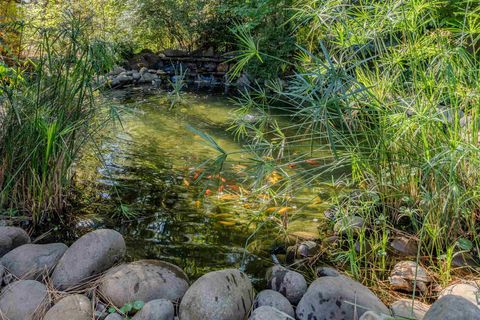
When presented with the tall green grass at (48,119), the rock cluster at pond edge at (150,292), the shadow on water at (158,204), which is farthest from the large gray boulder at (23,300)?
the tall green grass at (48,119)

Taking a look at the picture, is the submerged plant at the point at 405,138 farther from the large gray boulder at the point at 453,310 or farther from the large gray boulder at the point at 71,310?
the large gray boulder at the point at 71,310

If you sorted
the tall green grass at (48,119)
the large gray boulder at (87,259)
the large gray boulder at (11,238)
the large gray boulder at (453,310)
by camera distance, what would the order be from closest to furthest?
the large gray boulder at (453,310)
the large gray boulder at (87,259)
the large gray boulder at (11,238)
the tall green grass at (48,119)

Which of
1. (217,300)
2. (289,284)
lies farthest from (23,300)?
(289,284)

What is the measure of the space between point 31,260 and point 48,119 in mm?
828

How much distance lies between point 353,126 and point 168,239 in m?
1.37

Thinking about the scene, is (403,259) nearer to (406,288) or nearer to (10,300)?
(406,288)

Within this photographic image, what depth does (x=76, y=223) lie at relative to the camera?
2615 millimetres

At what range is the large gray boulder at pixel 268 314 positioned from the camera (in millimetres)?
1664

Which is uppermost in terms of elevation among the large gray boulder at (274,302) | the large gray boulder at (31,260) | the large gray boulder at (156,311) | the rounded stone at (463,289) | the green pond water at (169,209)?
the large gray boulder at (31,260)

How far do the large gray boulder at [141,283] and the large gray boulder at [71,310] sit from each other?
105 mm

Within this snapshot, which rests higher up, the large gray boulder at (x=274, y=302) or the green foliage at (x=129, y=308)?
the green foliage at (x=129, y=308)

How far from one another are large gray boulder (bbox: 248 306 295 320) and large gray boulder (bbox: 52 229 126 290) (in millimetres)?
819

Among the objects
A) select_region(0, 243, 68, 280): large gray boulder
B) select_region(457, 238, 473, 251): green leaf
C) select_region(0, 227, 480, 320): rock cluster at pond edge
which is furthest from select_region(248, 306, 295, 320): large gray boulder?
select_region(0, 243, 68, 280): large gray boulder

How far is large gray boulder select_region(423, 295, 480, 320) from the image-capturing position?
1.45 metres
